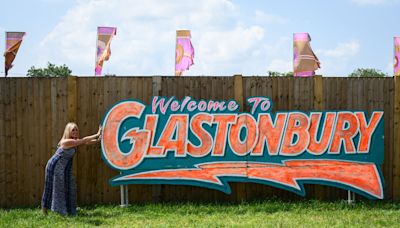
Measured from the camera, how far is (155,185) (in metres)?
9.02

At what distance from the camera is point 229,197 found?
358 inches

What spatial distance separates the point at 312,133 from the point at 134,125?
9.53 feet

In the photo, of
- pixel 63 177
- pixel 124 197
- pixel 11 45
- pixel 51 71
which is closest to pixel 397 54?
pixel 124 197

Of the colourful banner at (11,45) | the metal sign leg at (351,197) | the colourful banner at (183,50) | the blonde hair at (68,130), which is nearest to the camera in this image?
the blonde hair at (68,130)

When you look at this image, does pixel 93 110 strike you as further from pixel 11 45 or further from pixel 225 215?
pixel 225 215

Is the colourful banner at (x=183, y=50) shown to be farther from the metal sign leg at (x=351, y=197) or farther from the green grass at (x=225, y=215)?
the metal sign leg at (x=351, y=197)

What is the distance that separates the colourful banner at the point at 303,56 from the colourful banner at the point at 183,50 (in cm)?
185

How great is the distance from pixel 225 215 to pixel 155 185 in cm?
149

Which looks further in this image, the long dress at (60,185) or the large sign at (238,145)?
the large sign at (238,145)

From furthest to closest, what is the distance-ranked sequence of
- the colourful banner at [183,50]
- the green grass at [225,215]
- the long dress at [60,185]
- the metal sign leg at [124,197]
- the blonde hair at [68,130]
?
the colourful banner at [183,50], the metal sign leg at [124,197], the blonde hair at [68,130], the long dress at [60,185], the green grass at [225,215]

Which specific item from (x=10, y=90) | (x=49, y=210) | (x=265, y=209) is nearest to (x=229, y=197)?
(x=265, y=209)

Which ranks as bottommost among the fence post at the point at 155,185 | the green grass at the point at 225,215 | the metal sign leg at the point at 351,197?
the green grass at the point at 225,215

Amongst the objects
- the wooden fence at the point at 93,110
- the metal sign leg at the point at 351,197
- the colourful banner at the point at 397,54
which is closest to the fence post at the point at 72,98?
the wooden fence at the point at 93,110

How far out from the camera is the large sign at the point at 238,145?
8781 mm
